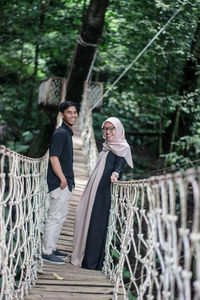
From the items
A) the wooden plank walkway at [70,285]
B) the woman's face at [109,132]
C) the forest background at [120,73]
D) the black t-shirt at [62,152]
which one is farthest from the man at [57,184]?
the forest background at [120,73]

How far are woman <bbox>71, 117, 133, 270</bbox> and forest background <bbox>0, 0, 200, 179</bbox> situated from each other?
249cm

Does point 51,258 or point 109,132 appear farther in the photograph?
point 109,132

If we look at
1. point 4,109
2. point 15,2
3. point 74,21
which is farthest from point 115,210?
point 4,109

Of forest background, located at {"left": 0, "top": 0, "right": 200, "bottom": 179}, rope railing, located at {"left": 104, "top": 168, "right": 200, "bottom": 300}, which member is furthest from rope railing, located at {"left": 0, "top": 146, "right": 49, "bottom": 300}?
forest background, located at {"left": 0, "top": 0, "right": 200, "bottom": 179}

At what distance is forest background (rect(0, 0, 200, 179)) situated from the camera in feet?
20.6

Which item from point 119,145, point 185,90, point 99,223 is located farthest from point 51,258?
point 185,90

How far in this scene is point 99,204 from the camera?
8.77ft

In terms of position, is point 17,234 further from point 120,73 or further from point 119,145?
point 120,73

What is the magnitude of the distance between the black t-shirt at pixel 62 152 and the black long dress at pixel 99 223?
249mm

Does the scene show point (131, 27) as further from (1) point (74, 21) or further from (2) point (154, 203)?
(2) point (154, 203)

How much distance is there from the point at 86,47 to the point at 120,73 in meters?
1.59

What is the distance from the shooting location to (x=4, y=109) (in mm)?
9391

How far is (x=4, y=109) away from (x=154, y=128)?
157 inches

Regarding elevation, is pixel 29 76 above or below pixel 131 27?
below
